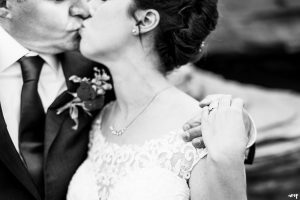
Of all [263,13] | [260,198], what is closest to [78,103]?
[260,198]

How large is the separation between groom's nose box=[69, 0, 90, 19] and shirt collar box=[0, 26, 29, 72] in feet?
1.13

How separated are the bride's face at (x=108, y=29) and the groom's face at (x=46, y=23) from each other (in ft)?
0.44

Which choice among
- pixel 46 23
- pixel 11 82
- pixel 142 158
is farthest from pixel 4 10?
pixel 142 158

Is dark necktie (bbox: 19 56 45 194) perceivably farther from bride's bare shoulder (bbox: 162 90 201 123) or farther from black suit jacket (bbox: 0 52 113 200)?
bride's bare shoulder (bbox: 162 90 201 123)

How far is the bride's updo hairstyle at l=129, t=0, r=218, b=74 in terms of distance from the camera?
2.86 metres

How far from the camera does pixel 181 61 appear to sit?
305cm

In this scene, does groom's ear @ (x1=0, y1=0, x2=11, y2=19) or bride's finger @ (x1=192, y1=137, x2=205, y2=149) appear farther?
groom's ear @ (x1=0, y1=0, x2=11, y2=19)

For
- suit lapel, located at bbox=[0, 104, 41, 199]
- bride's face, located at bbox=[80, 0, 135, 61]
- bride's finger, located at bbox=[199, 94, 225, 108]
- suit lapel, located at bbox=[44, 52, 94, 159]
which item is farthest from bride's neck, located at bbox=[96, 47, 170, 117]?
suit lapel, located at bbox=[0, 104, 41, 199]

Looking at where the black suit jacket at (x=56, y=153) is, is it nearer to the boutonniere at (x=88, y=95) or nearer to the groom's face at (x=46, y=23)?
the boutonniere at (x=88, y=95)

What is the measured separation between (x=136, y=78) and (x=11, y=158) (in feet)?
2.60

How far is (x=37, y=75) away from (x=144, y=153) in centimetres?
72

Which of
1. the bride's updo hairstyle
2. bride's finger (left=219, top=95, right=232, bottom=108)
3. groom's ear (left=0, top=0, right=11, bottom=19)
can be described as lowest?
bride's finger (left=219, top=95, right=232, bottom=108)

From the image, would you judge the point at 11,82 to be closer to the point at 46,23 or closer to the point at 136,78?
the point at 46,23

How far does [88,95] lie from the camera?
3006mm
